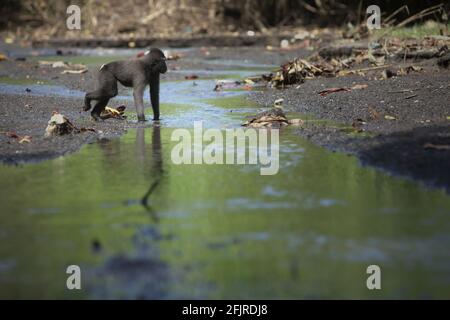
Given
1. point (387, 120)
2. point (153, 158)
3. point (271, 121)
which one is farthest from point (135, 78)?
point (387, 120)

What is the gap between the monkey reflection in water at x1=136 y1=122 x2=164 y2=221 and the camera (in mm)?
5270

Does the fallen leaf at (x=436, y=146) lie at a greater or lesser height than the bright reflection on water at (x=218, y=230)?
greater

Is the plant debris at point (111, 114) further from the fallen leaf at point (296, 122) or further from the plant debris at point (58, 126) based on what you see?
the fallen leaf at point (296, 122)

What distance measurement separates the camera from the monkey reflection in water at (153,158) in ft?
17.3

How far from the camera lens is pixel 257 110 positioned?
9883mm

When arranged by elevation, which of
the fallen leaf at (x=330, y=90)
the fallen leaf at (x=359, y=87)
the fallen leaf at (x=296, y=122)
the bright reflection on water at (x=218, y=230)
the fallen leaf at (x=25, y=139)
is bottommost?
the bright reflection on water at (x=218, y=230)

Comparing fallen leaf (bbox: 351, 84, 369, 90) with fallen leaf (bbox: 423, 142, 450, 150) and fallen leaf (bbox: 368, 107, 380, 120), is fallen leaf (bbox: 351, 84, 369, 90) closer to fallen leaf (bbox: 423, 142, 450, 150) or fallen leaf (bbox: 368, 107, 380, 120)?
fallen leaf (bbox: 368, 107, 380, 120)

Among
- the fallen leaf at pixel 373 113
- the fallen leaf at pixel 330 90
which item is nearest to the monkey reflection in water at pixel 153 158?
the fallen leaf at pixel 373 113

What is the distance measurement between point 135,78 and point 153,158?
2449 millimetres

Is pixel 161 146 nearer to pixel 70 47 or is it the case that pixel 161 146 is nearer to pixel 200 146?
pixel 200 146

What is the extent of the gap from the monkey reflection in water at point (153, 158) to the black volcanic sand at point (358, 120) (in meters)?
0.34

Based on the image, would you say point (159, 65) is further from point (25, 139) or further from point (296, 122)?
point (25, 139)

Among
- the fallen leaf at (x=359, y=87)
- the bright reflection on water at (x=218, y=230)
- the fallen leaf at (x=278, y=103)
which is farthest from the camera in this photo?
the fallen leaf at (x=359, y=87)
